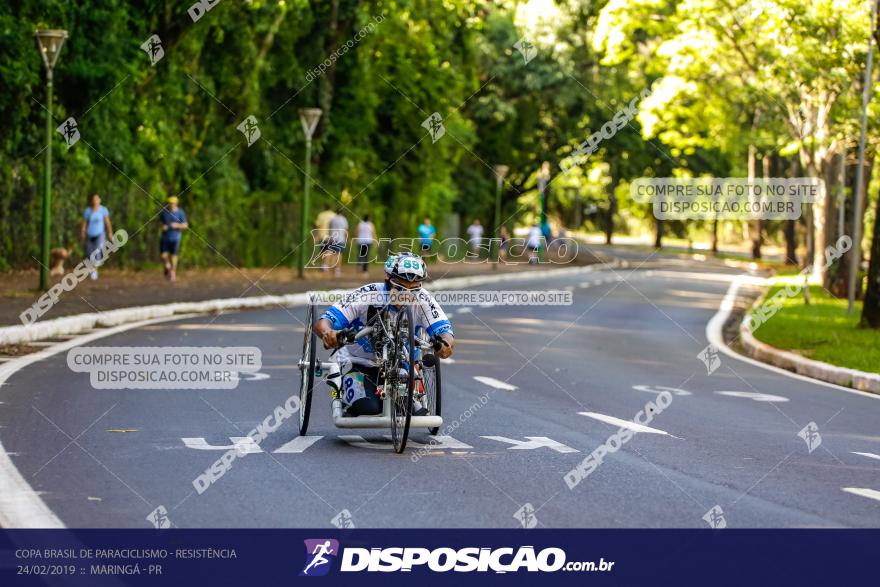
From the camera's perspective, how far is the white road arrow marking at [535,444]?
35.2 ft

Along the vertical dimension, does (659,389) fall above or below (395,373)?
below

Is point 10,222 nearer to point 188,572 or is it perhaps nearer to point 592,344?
point 592,344

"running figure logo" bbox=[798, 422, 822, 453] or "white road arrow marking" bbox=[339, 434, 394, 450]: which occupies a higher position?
"white road arrow marking" bbox=[339, 434, 394, 450]

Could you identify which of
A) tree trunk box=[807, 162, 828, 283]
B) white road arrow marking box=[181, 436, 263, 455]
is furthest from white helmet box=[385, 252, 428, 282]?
tree trunk box=[807, 162, 828, 283]

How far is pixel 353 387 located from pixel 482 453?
1012 mm

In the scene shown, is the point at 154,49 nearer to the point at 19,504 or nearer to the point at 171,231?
the point at 171,231

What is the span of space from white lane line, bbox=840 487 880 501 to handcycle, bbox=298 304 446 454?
2.71 m

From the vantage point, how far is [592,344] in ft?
73.5

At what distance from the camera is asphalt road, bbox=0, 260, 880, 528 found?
8117 mm

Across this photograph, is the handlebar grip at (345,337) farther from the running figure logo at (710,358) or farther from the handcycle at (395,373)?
the running figure logo at (710,358)

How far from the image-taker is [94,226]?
30.6 m

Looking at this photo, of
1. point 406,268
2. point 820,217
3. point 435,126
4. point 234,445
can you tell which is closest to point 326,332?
point 406,268

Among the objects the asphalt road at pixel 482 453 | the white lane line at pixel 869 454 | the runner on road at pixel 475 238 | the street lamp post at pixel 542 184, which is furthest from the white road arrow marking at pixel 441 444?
the street lamp post at pixel 542 184

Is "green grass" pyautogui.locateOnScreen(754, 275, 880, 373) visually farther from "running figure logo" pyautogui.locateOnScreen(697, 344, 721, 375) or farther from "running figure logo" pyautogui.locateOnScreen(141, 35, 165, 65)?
"running figure logo" pyautogui.locateOnScreen(141, 35, 165, 65)
